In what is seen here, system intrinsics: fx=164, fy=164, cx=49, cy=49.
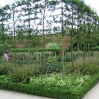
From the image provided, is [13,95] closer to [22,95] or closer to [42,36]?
[22,95]

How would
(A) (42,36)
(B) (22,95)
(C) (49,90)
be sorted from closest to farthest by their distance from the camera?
(C) (49,90), (B) (22,95), (A) (42,36)

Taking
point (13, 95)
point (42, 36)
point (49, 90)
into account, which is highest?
point (42, 36)

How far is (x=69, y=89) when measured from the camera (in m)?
4.81

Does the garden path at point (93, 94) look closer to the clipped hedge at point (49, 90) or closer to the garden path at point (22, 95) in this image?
the garden path at point (22, 95)

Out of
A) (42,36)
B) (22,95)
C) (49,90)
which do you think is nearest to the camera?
(49,90)

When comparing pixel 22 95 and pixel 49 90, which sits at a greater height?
pixel 49 90

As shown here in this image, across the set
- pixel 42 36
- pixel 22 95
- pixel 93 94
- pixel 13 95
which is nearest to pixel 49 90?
pixel 22 95

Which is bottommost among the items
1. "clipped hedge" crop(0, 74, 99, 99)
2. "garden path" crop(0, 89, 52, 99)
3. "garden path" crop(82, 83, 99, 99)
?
"garden path" crop(0, 89, 52, 99)

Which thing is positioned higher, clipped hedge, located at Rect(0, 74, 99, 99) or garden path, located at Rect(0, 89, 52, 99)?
clipped hedge, located at Rect(0, 74, 99, 99)

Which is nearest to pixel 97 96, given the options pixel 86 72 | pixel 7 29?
pixel 86 72

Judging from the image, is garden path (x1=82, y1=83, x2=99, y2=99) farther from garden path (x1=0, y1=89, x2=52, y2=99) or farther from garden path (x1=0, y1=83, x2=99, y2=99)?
garden path (x1=0, y1=89, x2=52, y2=99)

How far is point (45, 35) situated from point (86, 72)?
2.45 metres

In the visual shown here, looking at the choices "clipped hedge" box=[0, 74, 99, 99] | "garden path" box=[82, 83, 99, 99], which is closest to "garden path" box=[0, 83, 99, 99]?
"garden path" box=[82, 83, 99, 99]

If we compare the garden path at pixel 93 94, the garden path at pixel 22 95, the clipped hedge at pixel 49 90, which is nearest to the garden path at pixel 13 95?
the garden path at pixel 22 95
